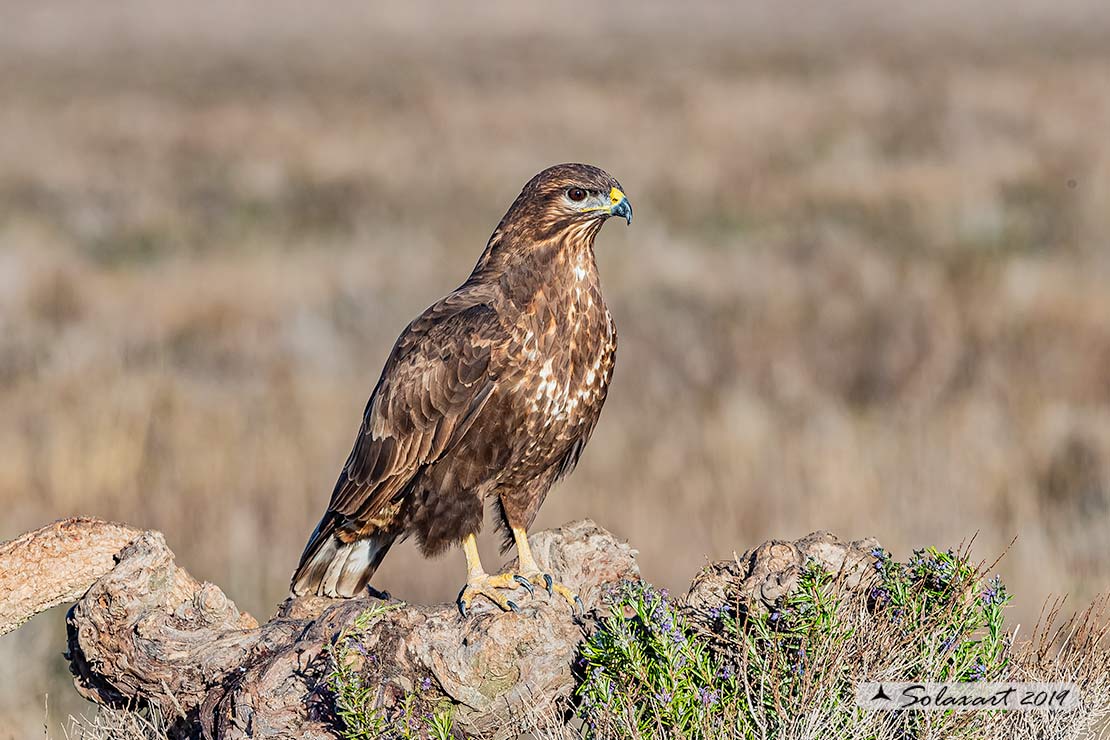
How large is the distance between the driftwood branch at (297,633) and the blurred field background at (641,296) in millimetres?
1425

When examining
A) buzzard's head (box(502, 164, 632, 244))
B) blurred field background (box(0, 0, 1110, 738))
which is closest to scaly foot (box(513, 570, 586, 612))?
buzzard's head (box(502, 164, 632, 244))

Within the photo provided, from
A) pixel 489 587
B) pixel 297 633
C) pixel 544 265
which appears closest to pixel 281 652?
pixel 297 633

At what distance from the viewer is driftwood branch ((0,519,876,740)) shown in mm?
3699

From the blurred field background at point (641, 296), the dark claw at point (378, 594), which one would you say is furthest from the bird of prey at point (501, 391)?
the blurred field background at point (641, 296)

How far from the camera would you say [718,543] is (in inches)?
314

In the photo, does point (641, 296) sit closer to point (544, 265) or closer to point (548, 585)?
point (544, 265)

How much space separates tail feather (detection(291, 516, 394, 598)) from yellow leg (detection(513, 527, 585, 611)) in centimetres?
58

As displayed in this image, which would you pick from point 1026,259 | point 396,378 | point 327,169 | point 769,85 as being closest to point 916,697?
point 396,378

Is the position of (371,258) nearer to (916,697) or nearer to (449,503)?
(449,503)

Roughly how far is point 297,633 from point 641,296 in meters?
9.46

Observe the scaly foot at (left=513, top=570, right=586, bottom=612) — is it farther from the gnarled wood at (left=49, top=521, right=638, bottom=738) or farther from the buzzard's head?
the buzzard's head

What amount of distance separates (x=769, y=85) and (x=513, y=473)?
21968 millimetres

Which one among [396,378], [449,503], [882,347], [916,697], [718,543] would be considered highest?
[882,347]

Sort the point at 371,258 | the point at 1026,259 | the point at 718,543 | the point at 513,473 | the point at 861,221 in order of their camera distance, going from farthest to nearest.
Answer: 1. the point at 861,221
2. the point at 371,258
3. the point at 1026,259
4. the point at 718,543
5. the point at 513,473
